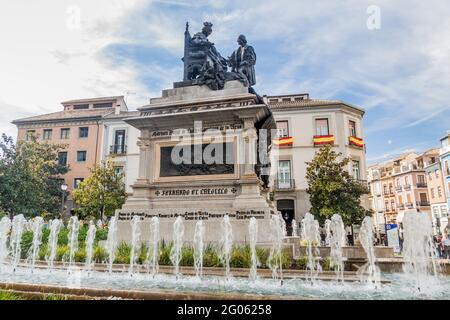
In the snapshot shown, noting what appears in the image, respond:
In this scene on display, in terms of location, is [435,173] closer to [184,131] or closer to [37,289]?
[184,131]

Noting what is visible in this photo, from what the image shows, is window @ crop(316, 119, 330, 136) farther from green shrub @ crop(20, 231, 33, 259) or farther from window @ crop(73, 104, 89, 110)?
window @ crop(73, 104, 89, 110)

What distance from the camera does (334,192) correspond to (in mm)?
25922

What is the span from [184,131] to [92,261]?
5325mm

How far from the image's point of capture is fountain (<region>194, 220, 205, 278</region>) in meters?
7.90

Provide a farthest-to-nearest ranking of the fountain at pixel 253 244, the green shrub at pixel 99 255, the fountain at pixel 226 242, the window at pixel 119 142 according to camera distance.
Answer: the window at pixel 119 142, the green shrub at pixel 99 255, the fountain at pixel 226 242, the fountain at pixel 253 244

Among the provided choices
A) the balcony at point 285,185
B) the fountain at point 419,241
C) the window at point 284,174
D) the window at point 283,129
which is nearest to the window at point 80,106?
the window at point 283,129

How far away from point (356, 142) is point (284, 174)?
869 centimetres

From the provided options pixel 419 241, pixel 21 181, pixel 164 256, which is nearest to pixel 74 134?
pixel 21 181

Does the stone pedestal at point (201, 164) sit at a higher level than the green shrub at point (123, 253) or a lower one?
higher

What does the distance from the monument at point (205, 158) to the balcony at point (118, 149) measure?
28029mm

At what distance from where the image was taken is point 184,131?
1192 cm

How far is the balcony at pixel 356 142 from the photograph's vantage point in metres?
35.2

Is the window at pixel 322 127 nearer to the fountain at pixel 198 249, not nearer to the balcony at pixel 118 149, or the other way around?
the balcony at pixel 118 149

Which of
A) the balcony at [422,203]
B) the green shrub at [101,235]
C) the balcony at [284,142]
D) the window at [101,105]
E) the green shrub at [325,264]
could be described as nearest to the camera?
the green shrub at [325,264]
